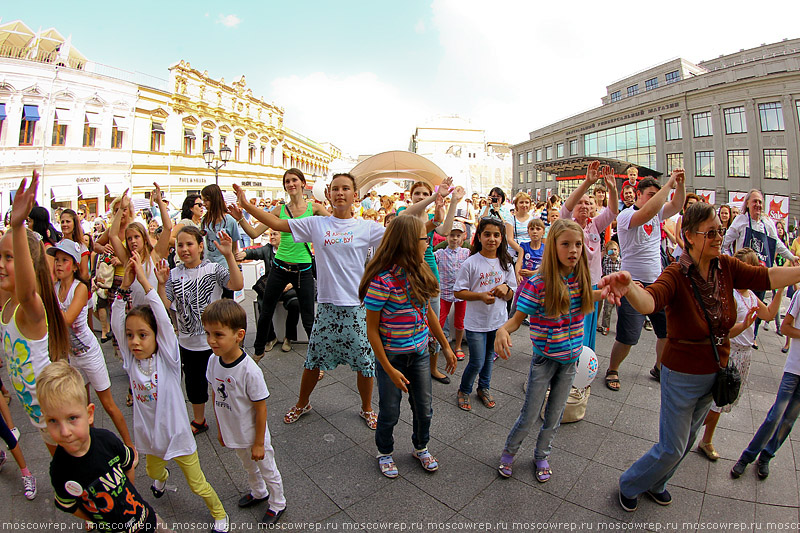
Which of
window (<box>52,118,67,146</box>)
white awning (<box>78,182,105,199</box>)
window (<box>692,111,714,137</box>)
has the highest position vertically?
window (<box>692,111,714,137</box>)

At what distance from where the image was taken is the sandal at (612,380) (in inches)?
Answer: 160

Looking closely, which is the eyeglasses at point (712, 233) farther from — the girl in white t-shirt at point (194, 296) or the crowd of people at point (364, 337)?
the girl in white t-shirt at point (194, 296)

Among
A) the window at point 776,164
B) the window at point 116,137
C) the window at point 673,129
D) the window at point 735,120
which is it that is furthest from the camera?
the window at point 673,129

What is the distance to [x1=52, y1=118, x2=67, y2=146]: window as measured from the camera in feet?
76.4

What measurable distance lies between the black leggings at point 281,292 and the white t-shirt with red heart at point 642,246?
3533 millimetres

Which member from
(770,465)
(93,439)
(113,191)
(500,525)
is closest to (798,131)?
(770,465)

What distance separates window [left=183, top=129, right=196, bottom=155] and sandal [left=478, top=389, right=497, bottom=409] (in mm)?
37022

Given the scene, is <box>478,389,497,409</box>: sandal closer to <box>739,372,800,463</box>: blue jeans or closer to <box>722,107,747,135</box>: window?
<box>739,372,800,463</box>: blue jeans

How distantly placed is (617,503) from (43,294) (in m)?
3.95

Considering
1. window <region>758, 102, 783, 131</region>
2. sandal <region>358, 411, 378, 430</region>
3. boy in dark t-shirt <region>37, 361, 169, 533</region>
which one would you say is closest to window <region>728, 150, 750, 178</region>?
window <region>758, 102, 783, 131</region>

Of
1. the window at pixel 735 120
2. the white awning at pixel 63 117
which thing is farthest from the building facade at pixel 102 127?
the window at pixel 735 120

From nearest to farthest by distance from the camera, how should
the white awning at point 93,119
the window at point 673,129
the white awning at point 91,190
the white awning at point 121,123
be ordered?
the white awning at point 91,190 < the white awning at point 93,119 < the white awning at point 121,123 < the window at point 673,129

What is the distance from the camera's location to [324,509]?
8.02 ft

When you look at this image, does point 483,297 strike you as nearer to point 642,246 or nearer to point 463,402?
point 463,402
